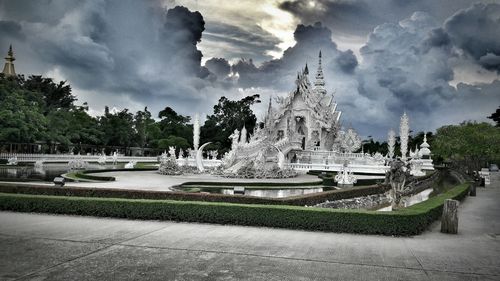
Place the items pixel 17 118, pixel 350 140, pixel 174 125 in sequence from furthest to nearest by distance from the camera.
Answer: pixel 174 125
pixel 350 140
pixel 17 118

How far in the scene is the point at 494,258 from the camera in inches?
354

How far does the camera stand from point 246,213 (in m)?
12.2

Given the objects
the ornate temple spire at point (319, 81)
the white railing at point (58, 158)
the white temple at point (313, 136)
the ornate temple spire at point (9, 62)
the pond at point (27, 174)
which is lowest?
the pond at point (27, 174)

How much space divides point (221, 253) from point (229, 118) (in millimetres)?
74585

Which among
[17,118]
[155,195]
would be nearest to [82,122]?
[17,118]

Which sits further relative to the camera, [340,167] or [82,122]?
[82,122]

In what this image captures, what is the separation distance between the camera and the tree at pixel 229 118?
81.0 m

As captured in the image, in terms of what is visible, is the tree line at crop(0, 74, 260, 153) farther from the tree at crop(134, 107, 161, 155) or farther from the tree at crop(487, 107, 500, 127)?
the tree at crop(487, 107, 500, 127)

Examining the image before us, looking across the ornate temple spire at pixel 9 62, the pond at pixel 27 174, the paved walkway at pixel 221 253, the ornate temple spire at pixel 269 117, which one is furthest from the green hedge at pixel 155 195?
the ornate temple spire at pixel 9 62

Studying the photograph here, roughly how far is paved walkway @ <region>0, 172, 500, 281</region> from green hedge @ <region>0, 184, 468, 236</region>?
379mm

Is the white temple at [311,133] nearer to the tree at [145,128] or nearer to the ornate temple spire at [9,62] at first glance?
the tree at [145,128]

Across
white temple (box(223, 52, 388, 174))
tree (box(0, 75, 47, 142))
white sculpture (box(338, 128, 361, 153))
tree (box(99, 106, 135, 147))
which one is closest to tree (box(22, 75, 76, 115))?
tree (box(99, 106, 135, 147))

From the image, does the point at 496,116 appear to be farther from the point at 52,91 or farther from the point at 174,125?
the point at 52,91

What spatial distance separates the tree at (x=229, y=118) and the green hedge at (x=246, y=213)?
216 feet
